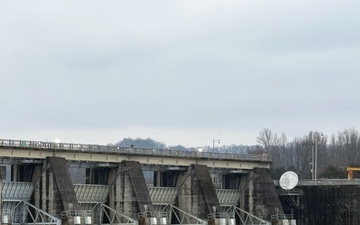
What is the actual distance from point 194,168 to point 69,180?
22.9 m

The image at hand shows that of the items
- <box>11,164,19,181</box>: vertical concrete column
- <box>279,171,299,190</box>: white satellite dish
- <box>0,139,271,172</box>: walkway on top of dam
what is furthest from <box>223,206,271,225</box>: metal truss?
<box>11,164,19,181</box>: vertical concrete column

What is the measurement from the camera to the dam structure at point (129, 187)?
111 m

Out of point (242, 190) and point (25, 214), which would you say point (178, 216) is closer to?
point (242, 190)

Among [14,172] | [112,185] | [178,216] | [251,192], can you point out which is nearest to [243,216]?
[251,192]

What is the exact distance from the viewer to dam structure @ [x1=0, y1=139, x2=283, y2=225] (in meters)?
111

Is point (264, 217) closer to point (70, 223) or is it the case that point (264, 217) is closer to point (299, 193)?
point (299, 193)

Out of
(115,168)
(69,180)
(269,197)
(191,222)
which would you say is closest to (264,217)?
(269,197)

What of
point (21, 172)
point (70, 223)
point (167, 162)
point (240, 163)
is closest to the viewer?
point (70, 223)

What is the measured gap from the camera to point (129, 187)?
118812mm

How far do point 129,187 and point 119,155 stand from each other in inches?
182

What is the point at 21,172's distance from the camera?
115 meters

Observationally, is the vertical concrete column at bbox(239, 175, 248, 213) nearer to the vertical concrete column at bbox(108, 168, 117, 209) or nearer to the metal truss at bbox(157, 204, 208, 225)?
the metal truss at bbox(157, 204, 208, 225)

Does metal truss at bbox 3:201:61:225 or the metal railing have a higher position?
the metal railing

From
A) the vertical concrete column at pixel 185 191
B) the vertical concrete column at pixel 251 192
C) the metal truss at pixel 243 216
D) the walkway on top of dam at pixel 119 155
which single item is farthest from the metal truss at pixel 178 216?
the vertical concrete column at pixel 251 192
